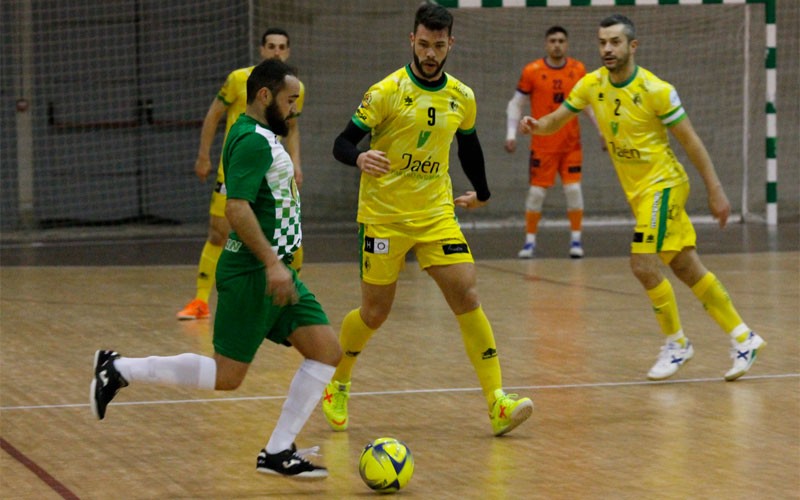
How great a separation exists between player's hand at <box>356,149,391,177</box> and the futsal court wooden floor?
1193 millimetres

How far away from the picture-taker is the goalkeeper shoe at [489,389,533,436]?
18.4 feet

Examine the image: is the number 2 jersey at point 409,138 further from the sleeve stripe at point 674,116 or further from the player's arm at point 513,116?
the player's arm at point 513,116

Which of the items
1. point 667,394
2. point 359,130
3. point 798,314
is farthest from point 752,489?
point 798,314

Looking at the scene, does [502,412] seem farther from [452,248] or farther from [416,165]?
[416,165]

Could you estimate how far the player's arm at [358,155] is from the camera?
5434mm

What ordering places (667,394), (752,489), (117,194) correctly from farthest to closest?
1. (117,194)
2. (667,394)
3. (752,489)

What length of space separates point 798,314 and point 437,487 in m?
5.12

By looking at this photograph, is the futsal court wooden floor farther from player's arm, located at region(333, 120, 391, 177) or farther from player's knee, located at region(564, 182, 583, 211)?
player's knee, located at region(564, 182, 583, 211)

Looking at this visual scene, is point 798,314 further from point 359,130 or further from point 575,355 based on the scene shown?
point 359,130

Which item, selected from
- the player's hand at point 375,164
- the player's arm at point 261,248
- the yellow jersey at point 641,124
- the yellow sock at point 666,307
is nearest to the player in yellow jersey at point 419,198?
the player's hand at point 375,164

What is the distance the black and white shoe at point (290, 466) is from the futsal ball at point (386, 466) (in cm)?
20

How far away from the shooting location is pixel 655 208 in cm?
703

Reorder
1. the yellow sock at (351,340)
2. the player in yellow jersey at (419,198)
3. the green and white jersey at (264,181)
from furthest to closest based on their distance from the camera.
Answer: the yellow sock at (351,340), the player in yellow jersey at (419,198), the green and white jersey at (264,181)

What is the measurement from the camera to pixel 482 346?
587 cm
